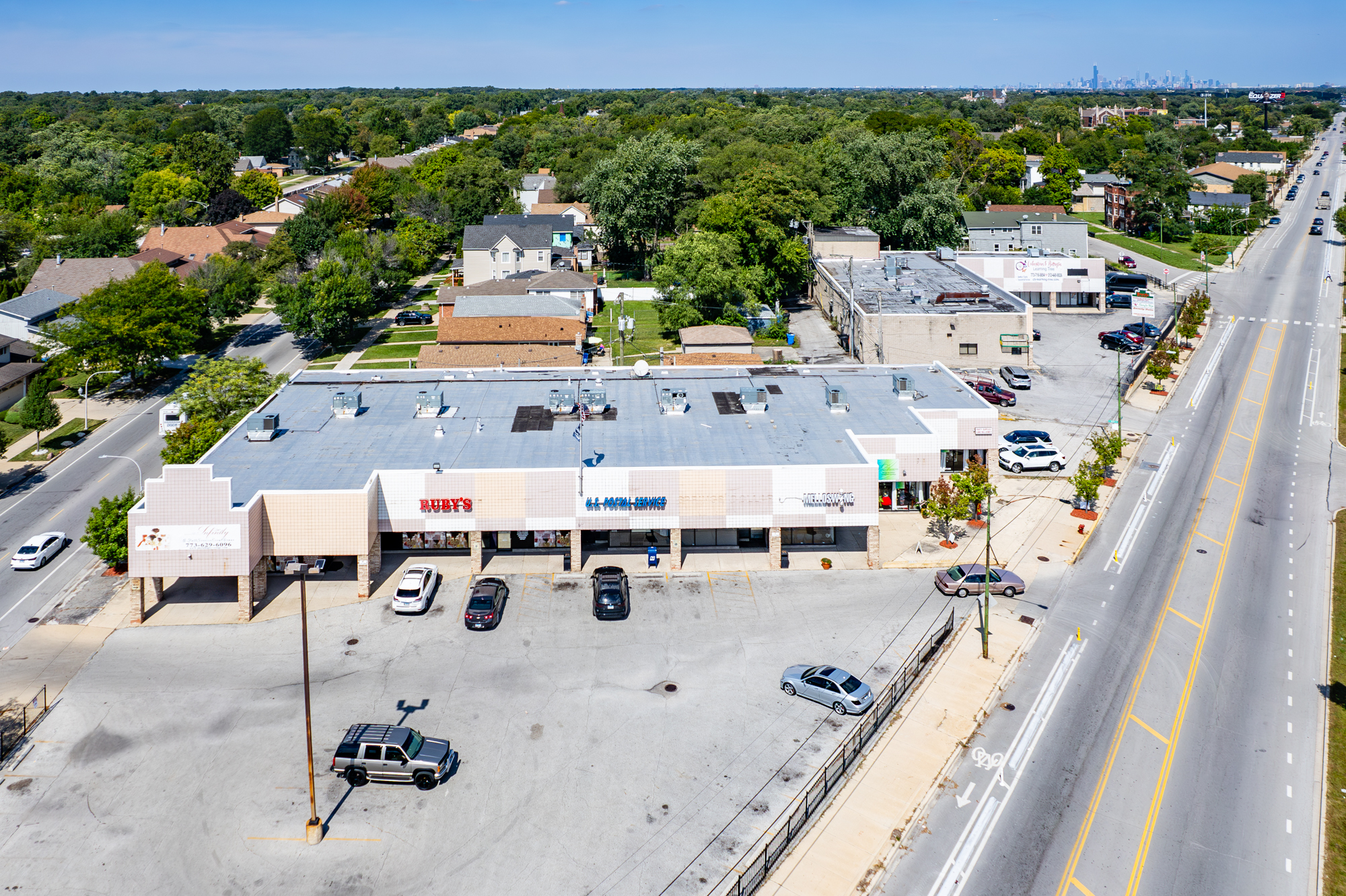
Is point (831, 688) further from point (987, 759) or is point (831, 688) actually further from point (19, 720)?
point (19, 720)

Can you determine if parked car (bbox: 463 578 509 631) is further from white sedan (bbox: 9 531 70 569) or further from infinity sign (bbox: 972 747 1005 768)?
white sedan (bbox: 9 531 70 569)

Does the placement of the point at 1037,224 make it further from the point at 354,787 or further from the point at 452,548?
the point at 354,787

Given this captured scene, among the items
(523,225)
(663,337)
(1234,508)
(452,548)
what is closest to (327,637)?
(452,548)

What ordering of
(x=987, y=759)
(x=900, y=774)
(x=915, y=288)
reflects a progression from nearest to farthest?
1. (x=900, y=774)
2. (x=987, y=759)
3. (x=915, y=288)

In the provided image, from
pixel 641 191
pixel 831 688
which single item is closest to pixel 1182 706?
pixel 831 688

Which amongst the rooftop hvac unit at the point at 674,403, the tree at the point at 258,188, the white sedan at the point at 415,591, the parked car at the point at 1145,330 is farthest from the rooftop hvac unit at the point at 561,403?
the tree at the point at 258,188

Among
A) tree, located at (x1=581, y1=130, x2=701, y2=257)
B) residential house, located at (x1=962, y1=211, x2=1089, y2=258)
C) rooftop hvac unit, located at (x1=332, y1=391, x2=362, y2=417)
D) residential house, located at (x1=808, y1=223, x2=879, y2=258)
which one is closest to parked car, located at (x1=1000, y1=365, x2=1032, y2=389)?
residential house, located at (x1=808, y1=223, x2=879, y2=258)
